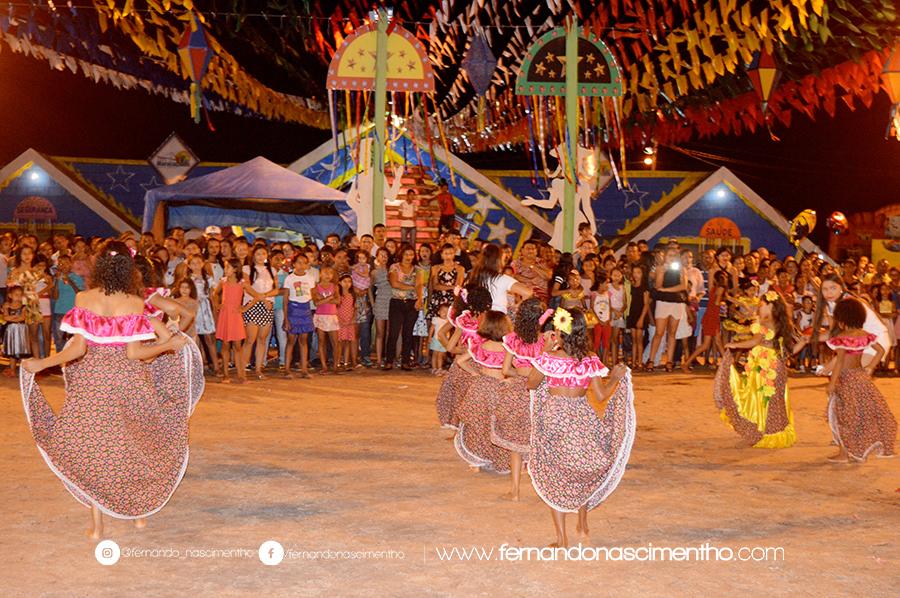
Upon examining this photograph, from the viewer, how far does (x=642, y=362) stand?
15000 mm

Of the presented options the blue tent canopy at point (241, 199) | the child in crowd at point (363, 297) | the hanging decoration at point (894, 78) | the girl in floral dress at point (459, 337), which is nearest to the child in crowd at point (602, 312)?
the child in crowd at point (363, 297)

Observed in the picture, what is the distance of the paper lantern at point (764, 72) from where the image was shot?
14461 mm

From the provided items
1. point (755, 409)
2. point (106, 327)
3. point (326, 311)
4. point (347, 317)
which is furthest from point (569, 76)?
point (106, 327)

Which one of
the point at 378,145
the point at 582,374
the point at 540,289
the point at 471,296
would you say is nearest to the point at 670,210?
the point at 378,145

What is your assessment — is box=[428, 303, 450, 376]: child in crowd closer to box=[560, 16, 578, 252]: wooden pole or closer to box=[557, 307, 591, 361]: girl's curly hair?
box=[560, 16, 578, 252]: wooden pole

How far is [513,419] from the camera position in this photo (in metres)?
7.41

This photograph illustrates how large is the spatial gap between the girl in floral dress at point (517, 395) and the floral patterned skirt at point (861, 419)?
9.40 feet

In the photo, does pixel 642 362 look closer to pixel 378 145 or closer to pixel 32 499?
pixel 378 145

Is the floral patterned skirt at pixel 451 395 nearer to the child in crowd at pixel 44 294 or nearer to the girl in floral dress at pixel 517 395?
the girl in floral dress at pixel 517 395

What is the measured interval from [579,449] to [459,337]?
9.14 ft

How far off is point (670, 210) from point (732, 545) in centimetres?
1859

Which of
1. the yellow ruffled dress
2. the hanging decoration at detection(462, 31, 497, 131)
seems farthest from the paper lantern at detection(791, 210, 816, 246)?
the yellow ruffled dress

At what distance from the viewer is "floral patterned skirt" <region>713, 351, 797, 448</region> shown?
366 inches

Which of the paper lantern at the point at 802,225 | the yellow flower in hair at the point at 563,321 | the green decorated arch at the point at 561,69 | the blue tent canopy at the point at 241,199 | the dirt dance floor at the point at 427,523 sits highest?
the green decorated arch at the point at 561,69
